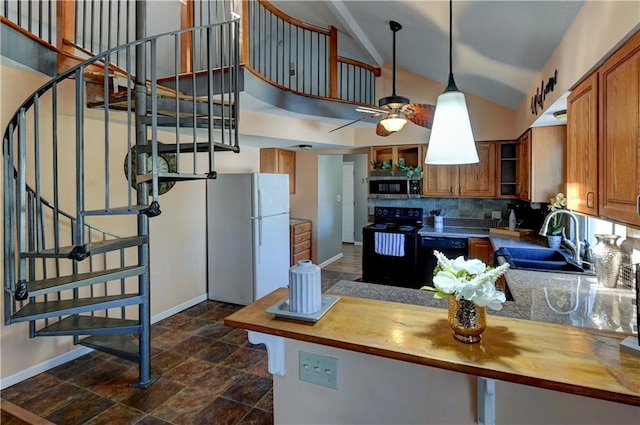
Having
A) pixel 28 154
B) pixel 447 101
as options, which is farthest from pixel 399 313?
pixel 28 154

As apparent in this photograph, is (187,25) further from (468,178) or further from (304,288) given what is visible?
(468,178)

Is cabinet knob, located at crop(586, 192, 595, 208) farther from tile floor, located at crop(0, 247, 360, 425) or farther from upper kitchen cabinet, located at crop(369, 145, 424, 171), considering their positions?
upper kitchen cabinet, located at crop(369, 145, 424, 171)

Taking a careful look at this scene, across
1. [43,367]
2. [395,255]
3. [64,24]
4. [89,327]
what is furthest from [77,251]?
[395,255]

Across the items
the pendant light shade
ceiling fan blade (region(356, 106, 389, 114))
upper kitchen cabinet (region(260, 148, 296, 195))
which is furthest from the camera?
upper kitchen cabinet (region(260, 148, 296, 195))

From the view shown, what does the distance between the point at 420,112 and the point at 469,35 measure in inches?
26.5

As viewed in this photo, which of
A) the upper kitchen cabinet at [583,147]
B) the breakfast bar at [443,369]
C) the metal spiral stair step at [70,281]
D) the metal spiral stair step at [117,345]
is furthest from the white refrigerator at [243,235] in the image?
the upper kitchen cabinet at [583,147]

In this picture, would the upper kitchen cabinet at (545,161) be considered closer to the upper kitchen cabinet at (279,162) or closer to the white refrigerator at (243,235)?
the white refrigerator at (243,235)

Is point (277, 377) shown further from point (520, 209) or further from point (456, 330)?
Answer: point (520, 209)

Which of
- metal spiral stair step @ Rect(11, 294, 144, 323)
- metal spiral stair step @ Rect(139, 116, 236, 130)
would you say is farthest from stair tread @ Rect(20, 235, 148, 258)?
metal spiral stair step @ Rect(139, 116, 236, 130)

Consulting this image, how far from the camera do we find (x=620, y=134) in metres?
1.46

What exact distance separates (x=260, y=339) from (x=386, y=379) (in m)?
0.49

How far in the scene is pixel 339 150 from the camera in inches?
224

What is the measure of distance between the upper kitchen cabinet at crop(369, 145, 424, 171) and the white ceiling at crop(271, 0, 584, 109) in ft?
3.38

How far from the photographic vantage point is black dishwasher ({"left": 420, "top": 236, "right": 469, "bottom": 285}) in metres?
4.23
